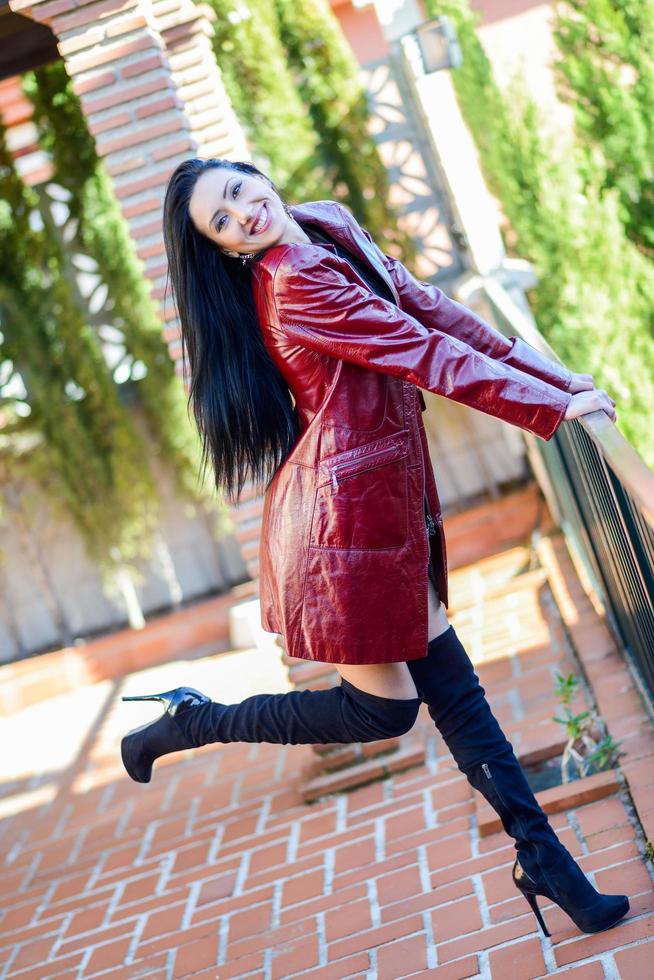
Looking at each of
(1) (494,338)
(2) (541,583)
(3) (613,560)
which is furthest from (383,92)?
(1) (494,338)

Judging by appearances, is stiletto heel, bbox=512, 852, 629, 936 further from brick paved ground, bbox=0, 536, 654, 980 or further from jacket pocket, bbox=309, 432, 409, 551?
jacket pocket, bbox=309, 432, 409, 551

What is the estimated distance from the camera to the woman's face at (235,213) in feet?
7.83

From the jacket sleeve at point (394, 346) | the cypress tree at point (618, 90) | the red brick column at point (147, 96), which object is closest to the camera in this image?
the jacket sleeve at point (394, 346)

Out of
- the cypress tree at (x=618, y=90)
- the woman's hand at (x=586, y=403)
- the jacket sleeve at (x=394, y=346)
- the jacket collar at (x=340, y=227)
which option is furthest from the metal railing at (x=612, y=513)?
the cypress tree at (x=618, y=90)

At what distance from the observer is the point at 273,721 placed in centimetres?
275

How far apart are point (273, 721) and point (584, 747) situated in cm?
122

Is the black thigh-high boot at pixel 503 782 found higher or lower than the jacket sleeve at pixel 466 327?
lower

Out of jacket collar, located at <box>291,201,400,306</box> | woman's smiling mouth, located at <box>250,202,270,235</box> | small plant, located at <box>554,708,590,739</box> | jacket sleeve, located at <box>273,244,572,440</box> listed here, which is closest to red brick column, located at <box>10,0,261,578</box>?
small plant, located at <box>554,708,590,739</box>

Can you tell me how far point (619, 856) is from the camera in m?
2.88

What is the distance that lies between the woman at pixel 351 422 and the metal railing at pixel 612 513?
0.18 m

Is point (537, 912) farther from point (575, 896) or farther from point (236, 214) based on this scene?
point (236, 214)

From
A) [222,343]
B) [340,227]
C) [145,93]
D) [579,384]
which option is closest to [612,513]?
[579,384]

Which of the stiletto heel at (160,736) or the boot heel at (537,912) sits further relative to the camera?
the stiletto heel at (160,736)

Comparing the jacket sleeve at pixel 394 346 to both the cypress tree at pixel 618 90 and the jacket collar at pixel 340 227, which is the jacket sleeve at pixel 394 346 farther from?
the cypress tree at pixel 618 90
